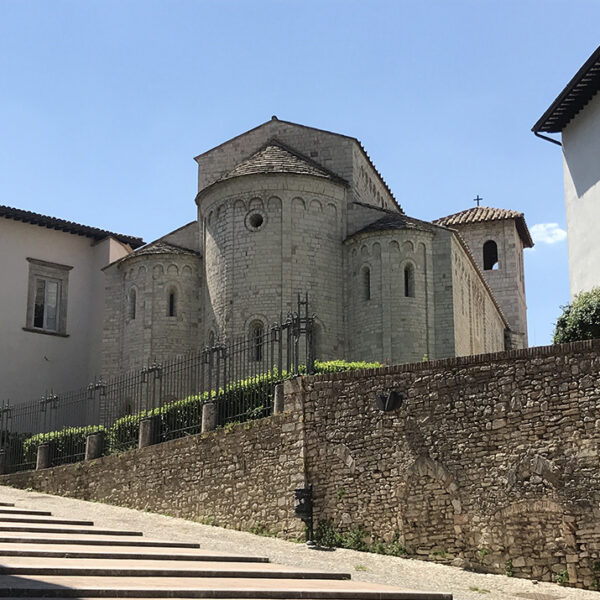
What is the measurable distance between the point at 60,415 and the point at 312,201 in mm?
10154

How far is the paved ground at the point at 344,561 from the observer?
1177 centimetres

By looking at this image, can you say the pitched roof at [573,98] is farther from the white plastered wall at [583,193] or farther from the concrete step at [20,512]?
the concrete step at [20,512]

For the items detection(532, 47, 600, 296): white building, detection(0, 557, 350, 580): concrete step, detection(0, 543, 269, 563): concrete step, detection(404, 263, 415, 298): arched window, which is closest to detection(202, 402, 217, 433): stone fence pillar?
detection(0, 543, 269, 563): concrete step

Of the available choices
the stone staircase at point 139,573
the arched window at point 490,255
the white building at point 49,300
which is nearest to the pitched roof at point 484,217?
the arched window at point 490,255

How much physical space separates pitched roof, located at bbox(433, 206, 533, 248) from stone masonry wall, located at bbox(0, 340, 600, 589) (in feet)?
105

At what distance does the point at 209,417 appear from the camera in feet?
57.9

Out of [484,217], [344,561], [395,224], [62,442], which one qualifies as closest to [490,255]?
[484,217]

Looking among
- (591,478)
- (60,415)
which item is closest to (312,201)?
(60,415)

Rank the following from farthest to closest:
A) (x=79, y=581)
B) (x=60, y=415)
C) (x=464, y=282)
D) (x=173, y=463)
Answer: (x=464, y=282) < (x=60, y=415) < (x=173, y=463) < (x=79, y=581)

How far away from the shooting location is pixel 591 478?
472 inches

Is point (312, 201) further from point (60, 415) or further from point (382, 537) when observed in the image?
point (382, 537)

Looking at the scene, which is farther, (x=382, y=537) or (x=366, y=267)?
(x=366, y=267)

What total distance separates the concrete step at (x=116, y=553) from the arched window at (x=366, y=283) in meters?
15.7

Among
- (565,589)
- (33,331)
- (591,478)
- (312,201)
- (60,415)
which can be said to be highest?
(312,201)
